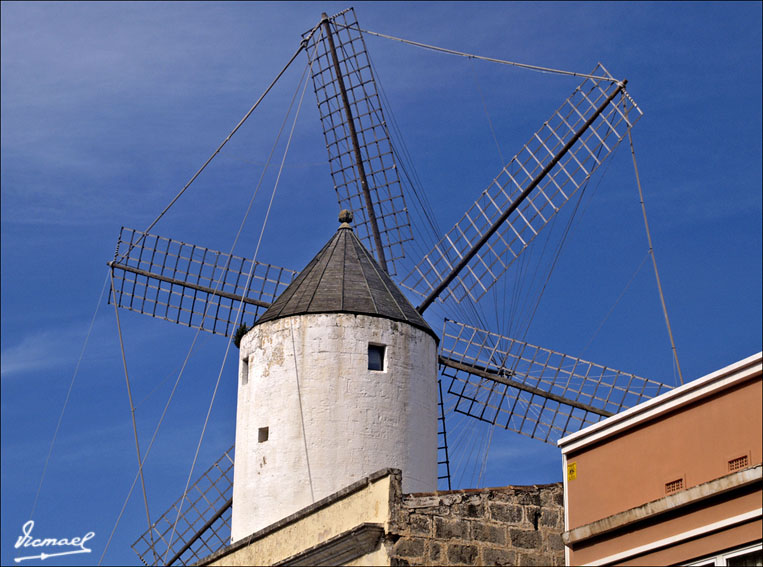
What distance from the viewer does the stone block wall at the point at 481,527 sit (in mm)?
14164

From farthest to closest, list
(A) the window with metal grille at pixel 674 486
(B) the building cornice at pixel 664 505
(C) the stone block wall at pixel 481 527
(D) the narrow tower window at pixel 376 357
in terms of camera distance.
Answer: (D) the narrow tower window at pixel 376 357 → (C) the stone block wall at pixel 481 527 → (A) the window with metal grille at pixel 674 486 → (B) the building cornice at pixel 664 505

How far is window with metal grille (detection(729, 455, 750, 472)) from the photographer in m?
11.9

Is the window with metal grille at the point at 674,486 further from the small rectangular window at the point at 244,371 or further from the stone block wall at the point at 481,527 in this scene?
the small rectangular window at the point at 244,371

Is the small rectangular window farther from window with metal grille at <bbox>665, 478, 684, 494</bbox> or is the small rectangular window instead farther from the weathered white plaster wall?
window with metal grille at <bbox>665, 478, 684, 494</bbox>

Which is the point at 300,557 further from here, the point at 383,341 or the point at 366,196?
the point at 366,196

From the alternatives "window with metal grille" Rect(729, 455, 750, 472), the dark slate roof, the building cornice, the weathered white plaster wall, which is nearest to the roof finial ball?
the dark slate roof

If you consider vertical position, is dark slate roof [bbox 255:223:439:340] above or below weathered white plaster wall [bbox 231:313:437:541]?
above

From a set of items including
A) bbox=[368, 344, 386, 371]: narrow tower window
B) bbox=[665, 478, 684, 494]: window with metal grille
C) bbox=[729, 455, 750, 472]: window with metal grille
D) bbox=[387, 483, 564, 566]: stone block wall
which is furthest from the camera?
bbox=[368, 344, 386, 371]: narrow tower window

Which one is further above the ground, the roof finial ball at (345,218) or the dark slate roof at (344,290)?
the roof finial ball at (345,218)

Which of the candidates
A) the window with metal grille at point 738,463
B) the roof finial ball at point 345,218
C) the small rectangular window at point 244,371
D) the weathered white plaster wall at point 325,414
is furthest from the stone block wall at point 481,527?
the roof finial ball at point 345,218

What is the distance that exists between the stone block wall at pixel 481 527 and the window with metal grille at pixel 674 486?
2.24 meters

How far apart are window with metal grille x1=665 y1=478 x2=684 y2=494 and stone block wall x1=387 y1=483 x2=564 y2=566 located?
2.24 meters

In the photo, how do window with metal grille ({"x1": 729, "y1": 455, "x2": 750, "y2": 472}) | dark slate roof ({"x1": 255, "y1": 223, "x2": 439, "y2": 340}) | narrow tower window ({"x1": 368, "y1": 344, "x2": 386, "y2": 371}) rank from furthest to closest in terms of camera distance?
dark slate roof ({"x1": 255, "y1": 223, "x2": 439, "y2": 340}) < narrow tower window ({"x1": 368, "y1": 344, "x2": 386, "y2": 371}) < window with metal grille ({"x1": 729, "y1": 455, "x2": 750, "y2": 472})

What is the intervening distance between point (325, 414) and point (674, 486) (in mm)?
6327
